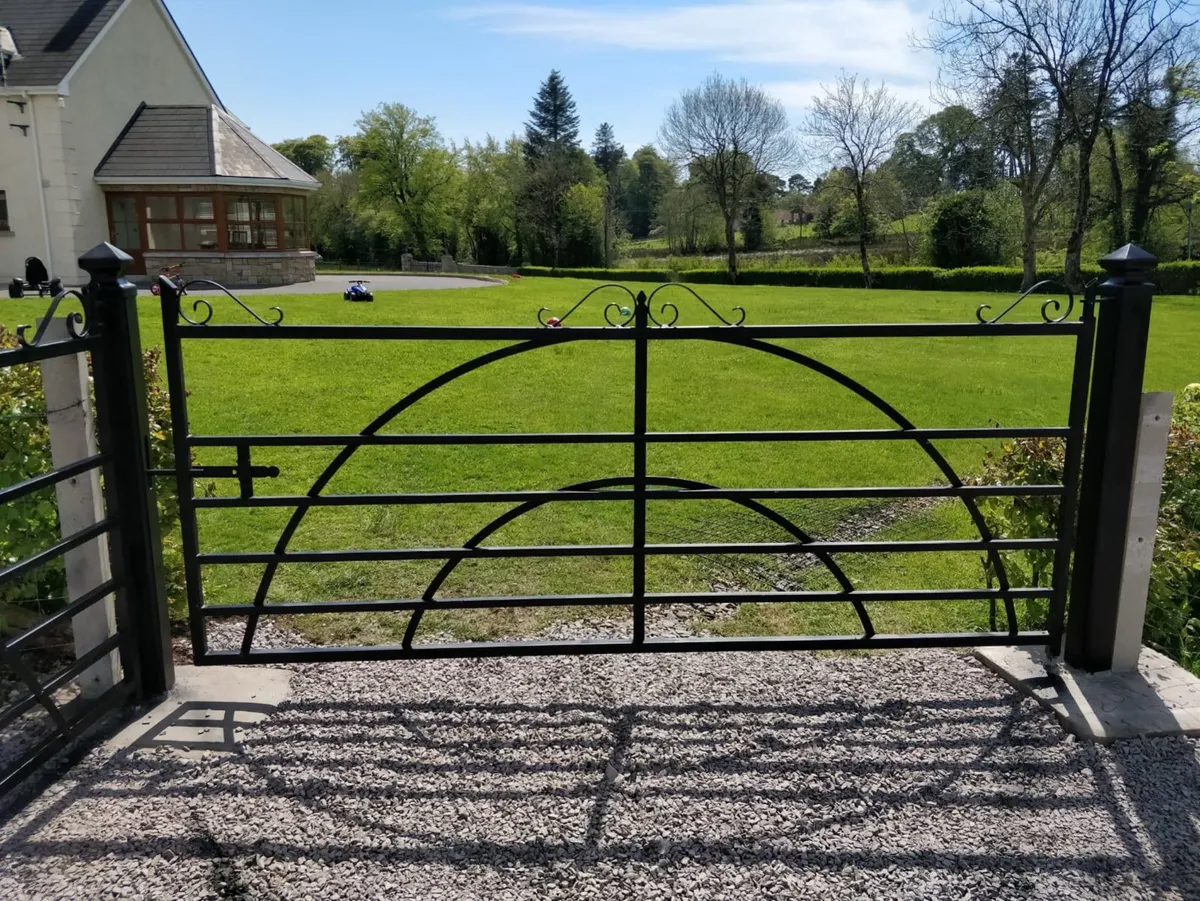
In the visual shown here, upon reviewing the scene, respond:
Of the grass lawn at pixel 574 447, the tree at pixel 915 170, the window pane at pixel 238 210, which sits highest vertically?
the tree at pixel 915 170

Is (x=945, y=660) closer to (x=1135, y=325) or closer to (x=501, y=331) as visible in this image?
(x=1135, y=325)

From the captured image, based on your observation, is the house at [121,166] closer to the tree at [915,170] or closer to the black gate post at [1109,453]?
the black gate post at [1109,453]

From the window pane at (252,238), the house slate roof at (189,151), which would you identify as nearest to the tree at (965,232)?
the house slate roof at (189,151)

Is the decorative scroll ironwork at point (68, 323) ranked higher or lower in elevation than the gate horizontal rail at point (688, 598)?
higher

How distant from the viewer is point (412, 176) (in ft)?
176

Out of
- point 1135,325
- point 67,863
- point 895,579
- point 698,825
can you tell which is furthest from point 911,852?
point 895,579

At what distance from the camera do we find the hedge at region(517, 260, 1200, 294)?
103ft

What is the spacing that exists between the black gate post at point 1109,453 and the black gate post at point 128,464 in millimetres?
3476

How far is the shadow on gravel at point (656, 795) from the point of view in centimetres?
Answer: 262

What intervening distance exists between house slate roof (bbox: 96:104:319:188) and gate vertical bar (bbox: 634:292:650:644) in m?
26.5

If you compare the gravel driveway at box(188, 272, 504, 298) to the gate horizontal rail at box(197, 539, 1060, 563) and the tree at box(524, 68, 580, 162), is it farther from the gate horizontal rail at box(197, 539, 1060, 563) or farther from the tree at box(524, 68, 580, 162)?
the tree at box(524, 68, 580, 162)

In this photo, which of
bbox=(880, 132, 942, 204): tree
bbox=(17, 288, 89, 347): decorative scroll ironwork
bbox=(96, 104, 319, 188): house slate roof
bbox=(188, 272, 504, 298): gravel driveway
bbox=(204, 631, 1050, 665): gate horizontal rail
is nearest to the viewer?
bbox=(17, 288, 89, 347): decorative scroll ironwork

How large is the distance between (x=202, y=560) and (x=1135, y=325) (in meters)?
3.59

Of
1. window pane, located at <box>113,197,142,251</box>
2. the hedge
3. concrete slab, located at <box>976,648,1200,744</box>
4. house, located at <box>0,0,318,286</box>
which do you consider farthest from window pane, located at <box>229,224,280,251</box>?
concrete slab, located at <box>976,648,1200,744</box>
